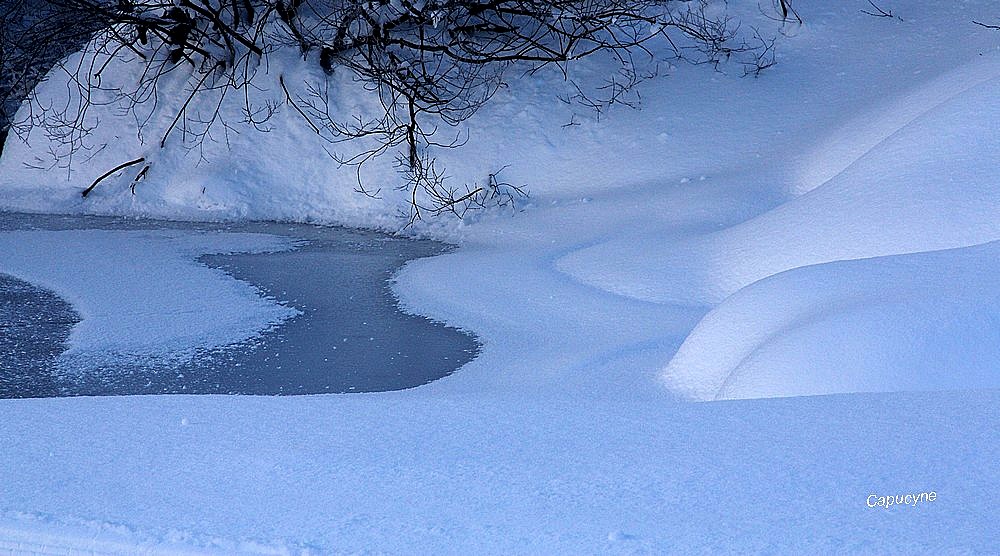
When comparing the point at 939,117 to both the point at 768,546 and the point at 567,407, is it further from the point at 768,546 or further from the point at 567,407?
the point at 768,546

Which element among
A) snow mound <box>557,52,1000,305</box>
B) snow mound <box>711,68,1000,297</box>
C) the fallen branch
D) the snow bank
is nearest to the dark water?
the snow bank

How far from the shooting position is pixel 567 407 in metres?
2.24

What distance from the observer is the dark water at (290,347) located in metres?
4.01

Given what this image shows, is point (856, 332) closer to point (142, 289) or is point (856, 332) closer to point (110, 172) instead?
point (142, 289)

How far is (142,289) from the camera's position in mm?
5445

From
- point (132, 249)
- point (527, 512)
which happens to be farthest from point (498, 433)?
point (132, 249)

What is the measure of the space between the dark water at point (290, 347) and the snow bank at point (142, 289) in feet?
0.37

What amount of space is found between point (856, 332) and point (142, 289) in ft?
12.4

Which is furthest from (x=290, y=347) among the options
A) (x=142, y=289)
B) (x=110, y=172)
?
(x=110, y=172)

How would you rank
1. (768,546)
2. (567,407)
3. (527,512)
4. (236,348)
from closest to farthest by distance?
(768,546) < (527,512) < (567,407) < (236,348)

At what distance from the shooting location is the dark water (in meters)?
4.01

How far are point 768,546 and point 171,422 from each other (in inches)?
48.3

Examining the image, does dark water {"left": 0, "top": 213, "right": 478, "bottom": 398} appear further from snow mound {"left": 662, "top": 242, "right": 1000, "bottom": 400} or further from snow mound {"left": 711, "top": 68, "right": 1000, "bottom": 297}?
snow mound {"left": 711, "top": 68, "right": 1000, "bottom": 297}

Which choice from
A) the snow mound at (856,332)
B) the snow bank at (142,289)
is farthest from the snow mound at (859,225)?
the snow bank at (142,289)
